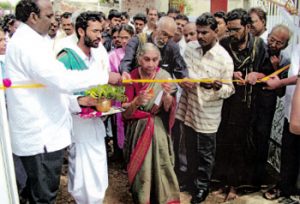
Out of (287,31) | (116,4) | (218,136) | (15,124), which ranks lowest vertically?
(218,136)

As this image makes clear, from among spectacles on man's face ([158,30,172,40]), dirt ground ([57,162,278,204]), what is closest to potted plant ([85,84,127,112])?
spectacles on man's face ([158,30,172,40])

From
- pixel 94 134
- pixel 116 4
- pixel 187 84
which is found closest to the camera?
pixel 94 134

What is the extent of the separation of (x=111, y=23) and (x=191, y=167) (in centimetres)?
306

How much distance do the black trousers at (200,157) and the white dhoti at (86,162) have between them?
1067 millimetres

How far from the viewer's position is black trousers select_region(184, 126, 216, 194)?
3989mm

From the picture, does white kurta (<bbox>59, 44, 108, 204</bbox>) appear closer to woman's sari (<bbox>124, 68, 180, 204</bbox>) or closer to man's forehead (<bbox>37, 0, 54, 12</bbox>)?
woman's sari (<bbox>124, 68, 180, 204</bbox>)

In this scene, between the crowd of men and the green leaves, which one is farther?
the green leaves

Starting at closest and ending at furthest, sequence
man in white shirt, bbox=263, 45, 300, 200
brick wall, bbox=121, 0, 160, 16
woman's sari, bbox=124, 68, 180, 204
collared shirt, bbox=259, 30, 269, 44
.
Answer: woman's sari, bbox=124, 68, 180, 204
man in white shirt, bbox=263, 45, 300, 200
collared shirt, bbox=259, 30, 269, 44
brick wall, bbox=121, 0, 160, 16

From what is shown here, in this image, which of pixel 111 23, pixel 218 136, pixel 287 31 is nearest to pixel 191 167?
pixel 218 136

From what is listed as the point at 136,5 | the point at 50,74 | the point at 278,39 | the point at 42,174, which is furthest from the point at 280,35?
the point at 136,5

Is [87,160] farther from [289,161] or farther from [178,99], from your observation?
[289,161]

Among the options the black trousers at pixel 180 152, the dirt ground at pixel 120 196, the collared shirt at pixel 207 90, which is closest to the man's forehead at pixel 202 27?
the collared shirt at pixel 207 90

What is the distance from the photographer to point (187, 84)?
3871 millimetres

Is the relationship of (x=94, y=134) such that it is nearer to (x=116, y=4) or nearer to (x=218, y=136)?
(x=218, y=136)
